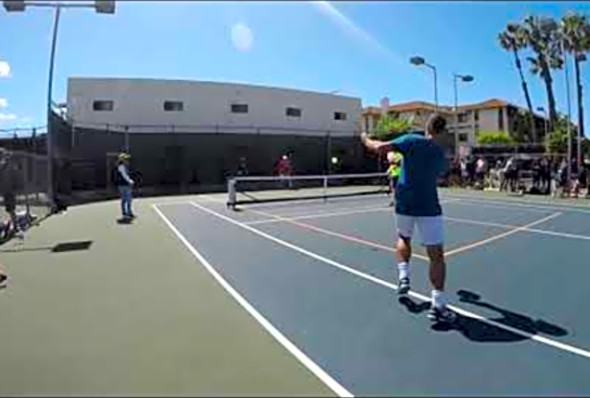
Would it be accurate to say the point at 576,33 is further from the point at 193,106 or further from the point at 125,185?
the point at 125,185

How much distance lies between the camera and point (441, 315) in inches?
269

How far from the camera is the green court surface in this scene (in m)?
5.01

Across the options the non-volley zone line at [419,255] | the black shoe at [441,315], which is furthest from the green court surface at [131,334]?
the non-volley zone line at [419,255]

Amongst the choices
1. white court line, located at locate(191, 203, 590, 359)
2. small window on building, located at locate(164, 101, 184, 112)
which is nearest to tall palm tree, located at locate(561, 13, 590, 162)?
small window on building, located at locate(164, 101, 184, 112)

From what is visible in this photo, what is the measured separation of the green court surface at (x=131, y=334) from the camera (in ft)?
16.4

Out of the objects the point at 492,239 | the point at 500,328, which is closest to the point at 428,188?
the point at 500,328

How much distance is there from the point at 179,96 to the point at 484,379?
40236mm

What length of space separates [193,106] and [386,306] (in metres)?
38.0

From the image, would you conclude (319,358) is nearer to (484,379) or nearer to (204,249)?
(484,379)

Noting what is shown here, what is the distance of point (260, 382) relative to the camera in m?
5.01

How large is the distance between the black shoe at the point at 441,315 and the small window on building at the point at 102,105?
38.2 metres

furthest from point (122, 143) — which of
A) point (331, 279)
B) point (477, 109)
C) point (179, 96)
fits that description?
point (477, 109)

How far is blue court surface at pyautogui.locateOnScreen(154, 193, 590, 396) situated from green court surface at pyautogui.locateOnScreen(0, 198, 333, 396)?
0.36 meters

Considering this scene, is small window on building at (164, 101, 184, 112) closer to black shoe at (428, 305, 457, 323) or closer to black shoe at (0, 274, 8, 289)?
black shoe at (0, 274, 8, 289)
